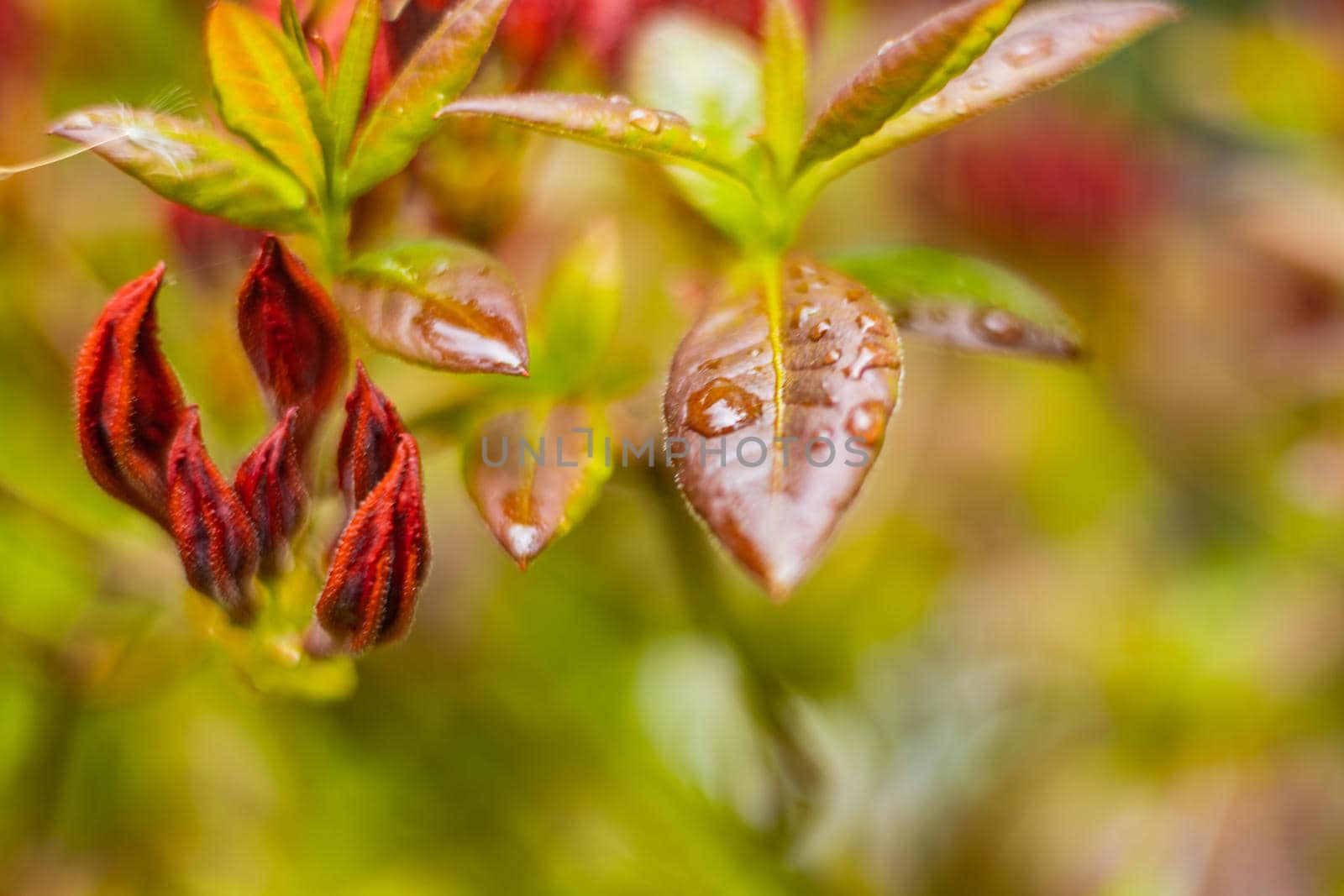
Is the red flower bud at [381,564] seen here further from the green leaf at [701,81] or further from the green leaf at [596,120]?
the green leaf at [701,81]

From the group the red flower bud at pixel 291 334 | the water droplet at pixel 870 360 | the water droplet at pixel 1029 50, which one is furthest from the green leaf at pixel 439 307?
the water droplet at pixel 1029 50

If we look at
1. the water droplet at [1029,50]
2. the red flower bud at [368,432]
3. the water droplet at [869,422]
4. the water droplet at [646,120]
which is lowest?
the red flower bud at [368,432]

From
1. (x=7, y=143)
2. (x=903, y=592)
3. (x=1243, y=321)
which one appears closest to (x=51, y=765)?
(x=7, y=143)

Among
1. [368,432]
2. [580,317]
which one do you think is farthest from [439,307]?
[580,317]

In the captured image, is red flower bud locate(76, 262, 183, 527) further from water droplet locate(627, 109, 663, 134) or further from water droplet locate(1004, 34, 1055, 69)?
water droplet locate(1004, 34, 1055, 69)

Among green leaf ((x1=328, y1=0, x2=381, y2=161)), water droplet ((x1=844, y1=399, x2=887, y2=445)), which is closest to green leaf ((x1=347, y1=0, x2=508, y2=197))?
green leaf ((x1=328, y1=0, x2=381, y2=161))

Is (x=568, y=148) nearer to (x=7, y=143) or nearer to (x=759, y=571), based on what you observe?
(x=7, y=143)
